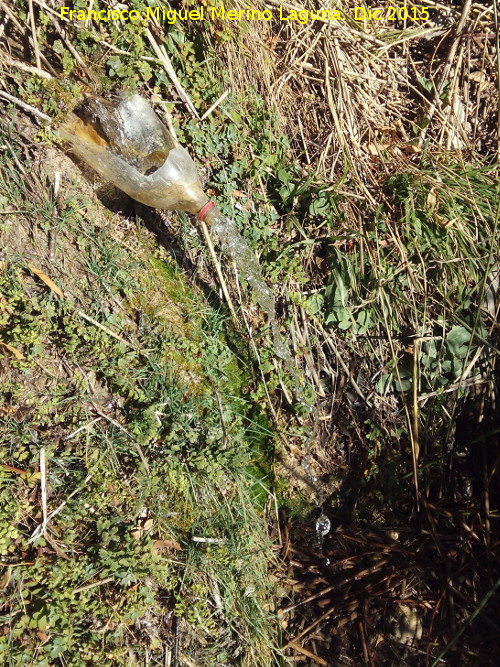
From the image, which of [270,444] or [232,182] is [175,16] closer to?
[232,182]

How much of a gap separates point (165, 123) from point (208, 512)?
2078 millimetres

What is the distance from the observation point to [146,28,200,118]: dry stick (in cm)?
271

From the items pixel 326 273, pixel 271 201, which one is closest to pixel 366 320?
pixel 326 273

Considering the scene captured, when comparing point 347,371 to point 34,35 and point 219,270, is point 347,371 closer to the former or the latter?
point 219,270

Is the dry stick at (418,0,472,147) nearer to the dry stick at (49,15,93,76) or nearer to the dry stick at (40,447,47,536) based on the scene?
the dry stick at (49,15,93,76)

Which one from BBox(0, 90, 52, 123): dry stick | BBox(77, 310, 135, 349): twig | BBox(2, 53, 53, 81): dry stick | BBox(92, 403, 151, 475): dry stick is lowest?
BBox(92, 403, 151, 475): dry stick

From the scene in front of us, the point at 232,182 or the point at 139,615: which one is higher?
the point at 232,182

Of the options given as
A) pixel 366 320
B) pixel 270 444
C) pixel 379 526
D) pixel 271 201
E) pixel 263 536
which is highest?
pixel 271 201

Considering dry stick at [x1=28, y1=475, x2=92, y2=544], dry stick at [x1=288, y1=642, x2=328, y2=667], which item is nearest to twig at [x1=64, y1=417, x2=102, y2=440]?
dry stick at [x1=28, y1=475, x2=92, y2=544]

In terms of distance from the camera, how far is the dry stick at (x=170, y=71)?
107 inches

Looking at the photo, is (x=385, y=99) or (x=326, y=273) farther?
(x=385, y=99)

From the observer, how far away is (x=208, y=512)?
2621 millimetres

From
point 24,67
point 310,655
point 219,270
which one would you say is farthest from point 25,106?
point 310,655

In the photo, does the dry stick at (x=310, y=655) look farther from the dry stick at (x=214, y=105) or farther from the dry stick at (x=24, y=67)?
the dry stick at (x=24, y=67)
